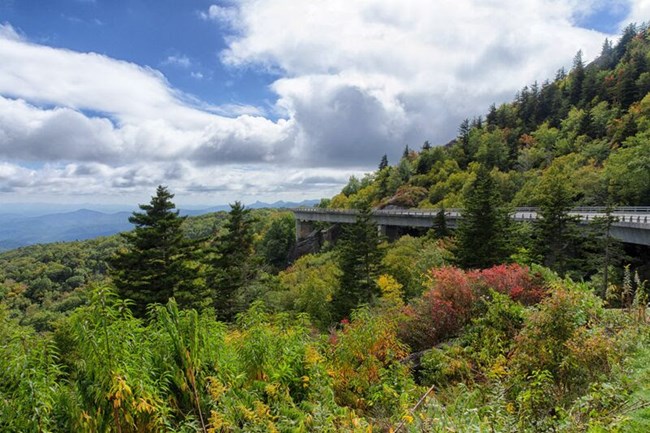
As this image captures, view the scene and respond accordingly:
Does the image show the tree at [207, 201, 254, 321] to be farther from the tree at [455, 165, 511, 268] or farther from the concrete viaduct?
the concrete viaduct

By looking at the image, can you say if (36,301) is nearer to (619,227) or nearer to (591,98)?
(619,227)

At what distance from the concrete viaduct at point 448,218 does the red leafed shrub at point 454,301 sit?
17322mm

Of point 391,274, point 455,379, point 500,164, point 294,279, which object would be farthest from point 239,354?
point 500,164

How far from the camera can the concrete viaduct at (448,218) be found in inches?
1020

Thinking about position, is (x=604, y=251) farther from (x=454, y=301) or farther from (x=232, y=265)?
(x=232, y=265)

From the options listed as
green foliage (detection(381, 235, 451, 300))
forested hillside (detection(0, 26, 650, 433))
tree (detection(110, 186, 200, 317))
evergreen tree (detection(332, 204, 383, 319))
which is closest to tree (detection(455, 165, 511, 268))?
forested hillside (detection(0, 26, 650, 433))

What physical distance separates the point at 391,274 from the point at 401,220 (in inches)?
1114

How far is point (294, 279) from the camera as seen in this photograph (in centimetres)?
4788

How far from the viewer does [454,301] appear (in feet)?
37.1

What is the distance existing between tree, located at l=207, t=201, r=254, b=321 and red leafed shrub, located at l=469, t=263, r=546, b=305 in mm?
17340

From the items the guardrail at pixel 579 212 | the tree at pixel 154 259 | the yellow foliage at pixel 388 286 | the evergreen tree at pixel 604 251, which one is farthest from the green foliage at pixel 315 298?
the evergreen tree at pixel 604 251

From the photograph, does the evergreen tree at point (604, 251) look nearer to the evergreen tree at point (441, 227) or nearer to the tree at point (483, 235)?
the tree at point (483, 235)

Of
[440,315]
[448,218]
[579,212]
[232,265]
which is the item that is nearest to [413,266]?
[232,265]

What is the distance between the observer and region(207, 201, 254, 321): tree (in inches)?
996
